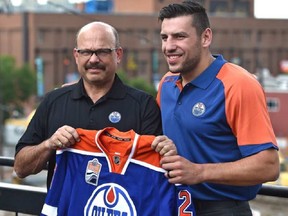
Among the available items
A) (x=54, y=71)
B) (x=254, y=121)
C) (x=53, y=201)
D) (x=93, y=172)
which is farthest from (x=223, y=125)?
(x=54, y=71)

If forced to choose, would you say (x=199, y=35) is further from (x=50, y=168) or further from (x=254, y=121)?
(x=50, y=168)

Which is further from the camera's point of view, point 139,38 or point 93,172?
point 139,38

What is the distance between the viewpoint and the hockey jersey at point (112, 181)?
11.5 feet

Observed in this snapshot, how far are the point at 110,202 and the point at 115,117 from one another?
445 mm

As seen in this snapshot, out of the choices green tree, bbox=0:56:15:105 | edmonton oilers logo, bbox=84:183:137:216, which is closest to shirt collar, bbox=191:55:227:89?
edmonton oilers logo, bbox=84:183:137:216

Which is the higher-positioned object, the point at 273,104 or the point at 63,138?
the point at 63,138

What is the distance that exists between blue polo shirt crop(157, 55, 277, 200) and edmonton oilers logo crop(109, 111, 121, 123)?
0.23 meters

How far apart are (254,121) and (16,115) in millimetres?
57712

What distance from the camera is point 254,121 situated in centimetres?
338

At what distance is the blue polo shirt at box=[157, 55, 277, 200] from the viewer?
11.1 feet

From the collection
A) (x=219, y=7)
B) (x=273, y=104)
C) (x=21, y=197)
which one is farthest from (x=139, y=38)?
(x=21, y=197)

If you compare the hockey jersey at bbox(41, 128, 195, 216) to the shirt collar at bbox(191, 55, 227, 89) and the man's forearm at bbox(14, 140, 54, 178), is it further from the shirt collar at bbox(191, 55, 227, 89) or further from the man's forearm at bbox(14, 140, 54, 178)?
the shirt collar at bbox(191, 55, 227, 89)

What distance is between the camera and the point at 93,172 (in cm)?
362

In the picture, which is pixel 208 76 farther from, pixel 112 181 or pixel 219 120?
pixel 112 181
